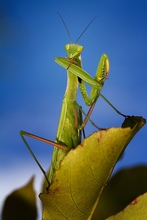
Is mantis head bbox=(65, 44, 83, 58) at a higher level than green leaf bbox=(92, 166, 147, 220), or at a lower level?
higher

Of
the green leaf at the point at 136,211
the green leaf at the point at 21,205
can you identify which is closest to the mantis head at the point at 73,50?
the green leaf at the point at 21,205

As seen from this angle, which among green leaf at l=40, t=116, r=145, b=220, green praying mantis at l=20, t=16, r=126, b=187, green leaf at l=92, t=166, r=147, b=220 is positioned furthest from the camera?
green praying mantis at l=20, t=16, r=126, b=187

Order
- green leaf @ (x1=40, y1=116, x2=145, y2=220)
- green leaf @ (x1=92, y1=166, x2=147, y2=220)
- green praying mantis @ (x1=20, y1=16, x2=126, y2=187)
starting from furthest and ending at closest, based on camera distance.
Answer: green praying mantis @ (x1=20, y1=16, x2=126, y2=187) → green leaf @ (x1=92, y1=166, x2=147, y2=220) → green leaf @ (x1=40, y1=116, x2=145, y2=220)

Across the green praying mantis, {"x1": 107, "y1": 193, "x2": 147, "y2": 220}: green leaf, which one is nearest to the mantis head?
the green praying mantis

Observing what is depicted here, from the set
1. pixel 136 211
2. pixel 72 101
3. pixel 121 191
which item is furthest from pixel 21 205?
pixel 72 101

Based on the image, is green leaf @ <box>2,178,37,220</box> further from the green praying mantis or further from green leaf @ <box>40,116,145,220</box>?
the green praying mantis

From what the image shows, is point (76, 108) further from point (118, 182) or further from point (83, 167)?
point (83, 167)
